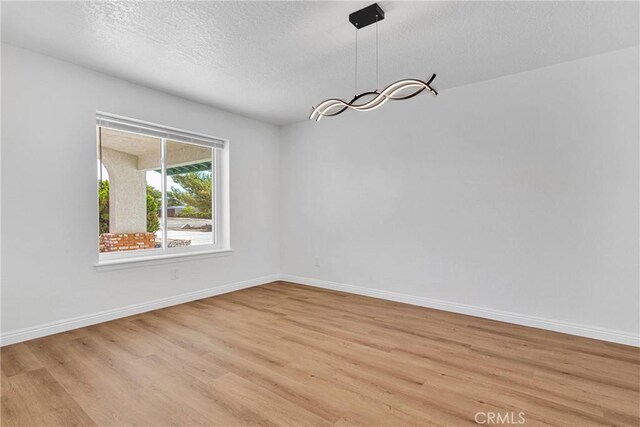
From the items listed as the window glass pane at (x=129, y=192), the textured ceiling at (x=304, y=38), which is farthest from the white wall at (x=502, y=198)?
the window glass pane at (x=129, y=192)

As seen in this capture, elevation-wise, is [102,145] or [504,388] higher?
[102,145]

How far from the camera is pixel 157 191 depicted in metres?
3.90

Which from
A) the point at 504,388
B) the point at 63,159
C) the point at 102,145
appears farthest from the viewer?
the point at 102,145

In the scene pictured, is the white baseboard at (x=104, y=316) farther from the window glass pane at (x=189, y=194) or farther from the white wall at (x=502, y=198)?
the white wall at (x=502, y=198)

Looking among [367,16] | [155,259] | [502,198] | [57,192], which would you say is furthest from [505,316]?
[57,192]

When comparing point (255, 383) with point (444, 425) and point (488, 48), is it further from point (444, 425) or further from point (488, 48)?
point (488, 48)

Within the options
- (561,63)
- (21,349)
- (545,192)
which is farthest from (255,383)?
(561,63)

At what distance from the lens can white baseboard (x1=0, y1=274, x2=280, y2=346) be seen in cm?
271

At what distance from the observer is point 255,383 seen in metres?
2.08

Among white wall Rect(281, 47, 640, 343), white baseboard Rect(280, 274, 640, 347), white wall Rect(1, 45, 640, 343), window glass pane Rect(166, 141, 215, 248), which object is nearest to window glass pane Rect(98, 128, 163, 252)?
window glass pane Rect(166, 141, 215, 248)

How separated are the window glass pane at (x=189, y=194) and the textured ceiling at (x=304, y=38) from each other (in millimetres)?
1011

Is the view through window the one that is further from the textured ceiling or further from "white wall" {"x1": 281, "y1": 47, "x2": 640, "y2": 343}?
"white wall" {"x1": 281, "y1": 47, "x2": 640, "y2": 343}

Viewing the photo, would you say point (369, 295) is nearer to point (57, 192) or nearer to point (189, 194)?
point (189, 194)

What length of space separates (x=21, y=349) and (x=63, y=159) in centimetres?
168
